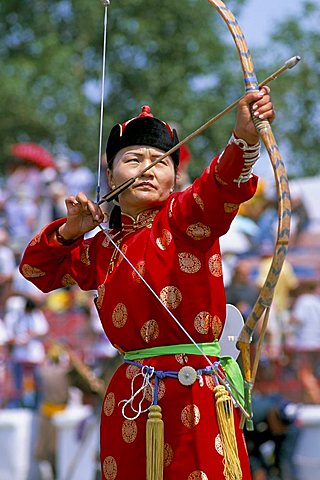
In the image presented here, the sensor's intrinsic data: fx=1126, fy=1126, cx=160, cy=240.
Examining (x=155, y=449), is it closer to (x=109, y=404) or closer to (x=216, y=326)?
(x=109, y=404)

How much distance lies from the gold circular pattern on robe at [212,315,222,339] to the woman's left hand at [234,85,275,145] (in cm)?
65

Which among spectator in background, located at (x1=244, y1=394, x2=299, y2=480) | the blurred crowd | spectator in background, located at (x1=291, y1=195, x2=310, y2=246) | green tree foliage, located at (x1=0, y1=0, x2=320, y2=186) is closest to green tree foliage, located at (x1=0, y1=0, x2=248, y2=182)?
green tree foliage, located at (x1=0, y1=0, x2=320, y2=186)

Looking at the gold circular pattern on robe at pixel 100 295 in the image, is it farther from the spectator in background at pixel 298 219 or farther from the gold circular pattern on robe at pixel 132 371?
the spectator in background at pixel 298 219

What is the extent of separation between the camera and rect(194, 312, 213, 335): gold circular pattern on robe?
3.70m

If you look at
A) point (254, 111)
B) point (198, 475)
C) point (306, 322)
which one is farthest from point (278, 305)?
point (254, 111)

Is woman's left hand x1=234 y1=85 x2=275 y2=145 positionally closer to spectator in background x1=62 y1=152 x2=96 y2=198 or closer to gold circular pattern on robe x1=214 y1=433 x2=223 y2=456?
gold circular pattern on robe x1=214 y1=433 x2=223 y2=456

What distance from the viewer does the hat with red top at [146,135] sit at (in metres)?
3.93

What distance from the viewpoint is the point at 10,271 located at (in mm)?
12117

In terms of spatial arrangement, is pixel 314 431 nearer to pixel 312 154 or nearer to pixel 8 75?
pixel 8 75

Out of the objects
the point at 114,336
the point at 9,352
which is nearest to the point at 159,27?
the point at 9,352

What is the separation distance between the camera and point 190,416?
3674mm

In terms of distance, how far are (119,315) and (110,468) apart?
518 millimetres

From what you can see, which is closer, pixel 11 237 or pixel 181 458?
pixel 181 458

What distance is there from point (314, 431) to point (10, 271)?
4.87 metres
